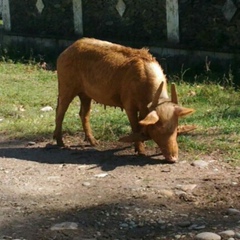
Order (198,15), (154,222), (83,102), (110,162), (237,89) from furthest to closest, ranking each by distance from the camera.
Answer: (198,15) < (237,89) < (83,102) < (110,162) < (154,222)

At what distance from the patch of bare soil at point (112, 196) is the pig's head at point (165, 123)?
18 cm

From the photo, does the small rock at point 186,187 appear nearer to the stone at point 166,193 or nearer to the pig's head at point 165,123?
the stone at point 166,193

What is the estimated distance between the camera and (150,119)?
757 centimetres

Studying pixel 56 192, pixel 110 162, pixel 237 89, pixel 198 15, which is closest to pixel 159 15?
pixel 198 15

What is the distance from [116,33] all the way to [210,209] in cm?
1021

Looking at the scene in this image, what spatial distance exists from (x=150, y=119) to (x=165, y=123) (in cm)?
23

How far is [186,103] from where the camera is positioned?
11.3 m

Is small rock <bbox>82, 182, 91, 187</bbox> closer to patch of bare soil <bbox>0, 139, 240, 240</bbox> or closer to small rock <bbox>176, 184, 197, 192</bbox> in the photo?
patch of bare soil <bbox>0, 139, 240, 240</bbox>

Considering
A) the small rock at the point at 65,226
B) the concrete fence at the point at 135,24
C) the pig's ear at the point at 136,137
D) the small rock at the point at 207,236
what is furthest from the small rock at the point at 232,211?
the concrete fence at the point at 135,24

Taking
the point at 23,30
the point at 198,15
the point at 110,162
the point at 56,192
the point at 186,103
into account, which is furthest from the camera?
the point at 23,30

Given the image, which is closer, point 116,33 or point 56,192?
point 56,192

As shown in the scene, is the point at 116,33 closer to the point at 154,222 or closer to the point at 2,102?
the point at 2,102

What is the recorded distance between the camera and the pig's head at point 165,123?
7699 mm

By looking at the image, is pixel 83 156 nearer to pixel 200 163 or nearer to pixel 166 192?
pixel 200 163
